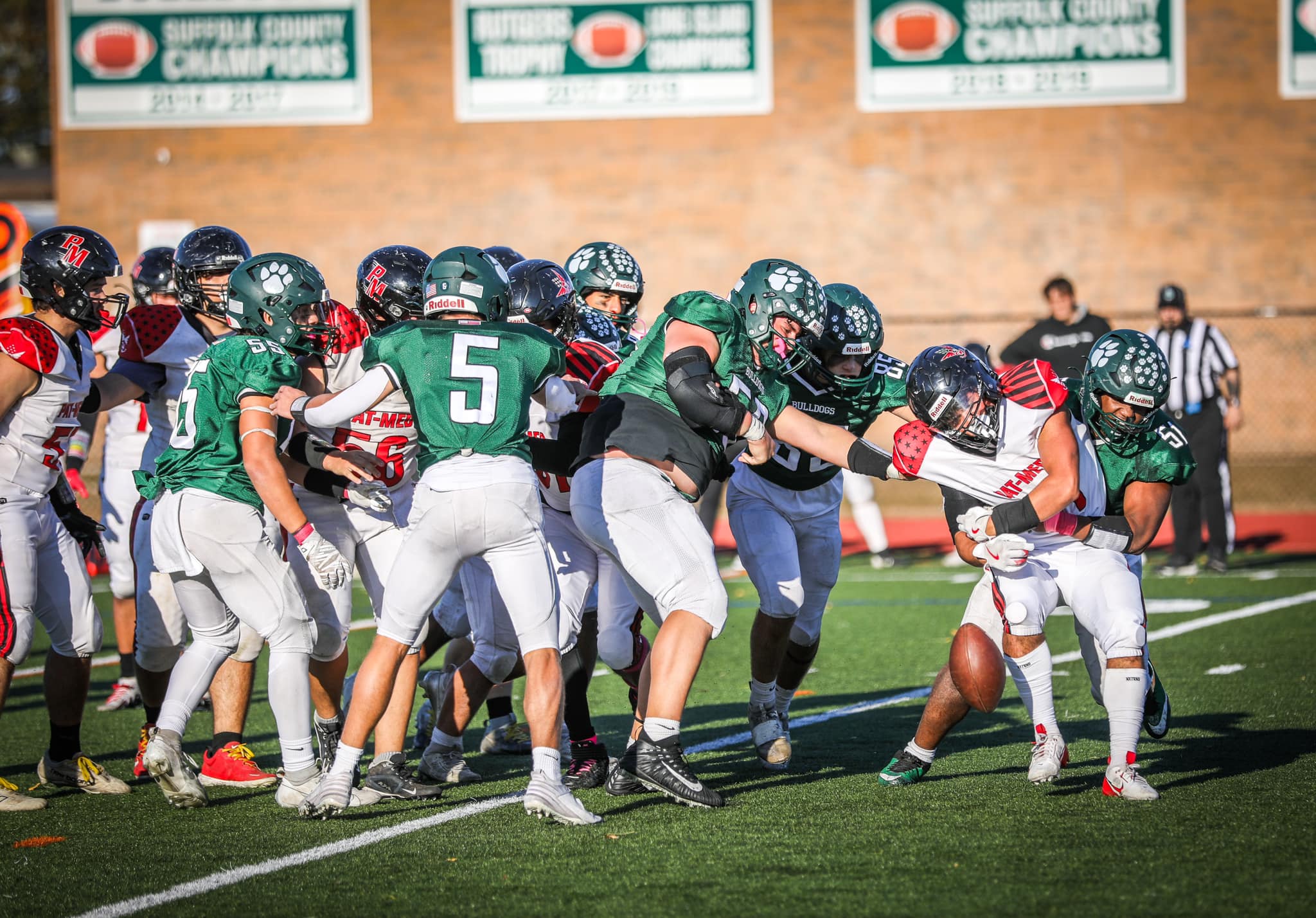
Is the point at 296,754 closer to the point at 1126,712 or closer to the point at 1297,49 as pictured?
the point at 1126,712

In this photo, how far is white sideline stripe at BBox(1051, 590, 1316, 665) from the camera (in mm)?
8445

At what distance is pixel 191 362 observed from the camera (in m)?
5.65

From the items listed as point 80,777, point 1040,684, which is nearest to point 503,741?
point 80,777

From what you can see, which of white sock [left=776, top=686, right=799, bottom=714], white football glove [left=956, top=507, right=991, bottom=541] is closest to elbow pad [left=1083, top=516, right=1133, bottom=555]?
white football glove [left=956, top=507, right=991, bottom=541]

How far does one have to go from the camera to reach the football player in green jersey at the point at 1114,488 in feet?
17.0

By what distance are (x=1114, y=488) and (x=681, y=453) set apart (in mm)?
1745

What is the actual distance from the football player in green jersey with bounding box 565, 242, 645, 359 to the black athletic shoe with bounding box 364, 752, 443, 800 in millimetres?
2101

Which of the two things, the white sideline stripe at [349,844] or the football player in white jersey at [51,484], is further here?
→ the football player in white jersey at [51,484]

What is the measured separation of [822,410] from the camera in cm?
617

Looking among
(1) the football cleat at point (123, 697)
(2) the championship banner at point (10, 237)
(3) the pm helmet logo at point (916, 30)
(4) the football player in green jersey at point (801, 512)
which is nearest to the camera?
(4) the football player in green jersey at point (801, 512)

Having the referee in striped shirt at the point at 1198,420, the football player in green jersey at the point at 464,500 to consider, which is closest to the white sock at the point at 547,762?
the football player in green jersey at the point at 464,500

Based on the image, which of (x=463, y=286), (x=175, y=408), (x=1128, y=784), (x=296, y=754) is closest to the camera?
(x=463, y=286)

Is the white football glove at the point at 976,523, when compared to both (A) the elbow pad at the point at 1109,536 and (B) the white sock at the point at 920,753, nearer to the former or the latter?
(A) the elbow pad at the point at 1109,536

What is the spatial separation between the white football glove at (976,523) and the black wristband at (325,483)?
93.1 inches
